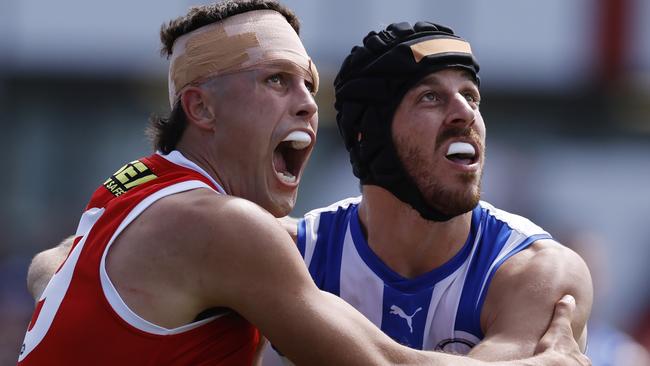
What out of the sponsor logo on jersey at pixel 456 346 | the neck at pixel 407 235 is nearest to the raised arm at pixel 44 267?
the neck at pixel 407 235

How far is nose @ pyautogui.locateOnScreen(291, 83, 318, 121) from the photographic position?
502cm

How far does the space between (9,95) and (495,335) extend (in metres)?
11.5

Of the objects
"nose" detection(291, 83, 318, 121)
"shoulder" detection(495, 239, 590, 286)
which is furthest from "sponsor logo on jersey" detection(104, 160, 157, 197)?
"shoulder" detection(495, 239, 590, 286)

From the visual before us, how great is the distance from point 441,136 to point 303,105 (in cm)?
63

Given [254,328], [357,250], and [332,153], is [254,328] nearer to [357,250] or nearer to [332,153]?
[357,250]

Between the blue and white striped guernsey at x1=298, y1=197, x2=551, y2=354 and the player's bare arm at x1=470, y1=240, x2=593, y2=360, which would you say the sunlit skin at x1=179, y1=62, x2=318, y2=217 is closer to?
the blue and white striped guernsey at x1=298, y1=197, x2=551, y2=354

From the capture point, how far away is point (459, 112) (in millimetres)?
5203

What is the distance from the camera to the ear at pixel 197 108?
4992 mm

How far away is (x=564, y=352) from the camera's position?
4762mm

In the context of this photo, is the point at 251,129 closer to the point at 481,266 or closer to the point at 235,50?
the point at 235,50

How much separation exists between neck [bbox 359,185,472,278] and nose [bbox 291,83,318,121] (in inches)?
24.3

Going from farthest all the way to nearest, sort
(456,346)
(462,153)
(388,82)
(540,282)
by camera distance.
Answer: (388,82) < (462,153) < (456,346) < (540,282)

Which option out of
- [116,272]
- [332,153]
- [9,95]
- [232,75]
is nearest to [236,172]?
[232,75]

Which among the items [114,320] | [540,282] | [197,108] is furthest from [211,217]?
[540,282]
